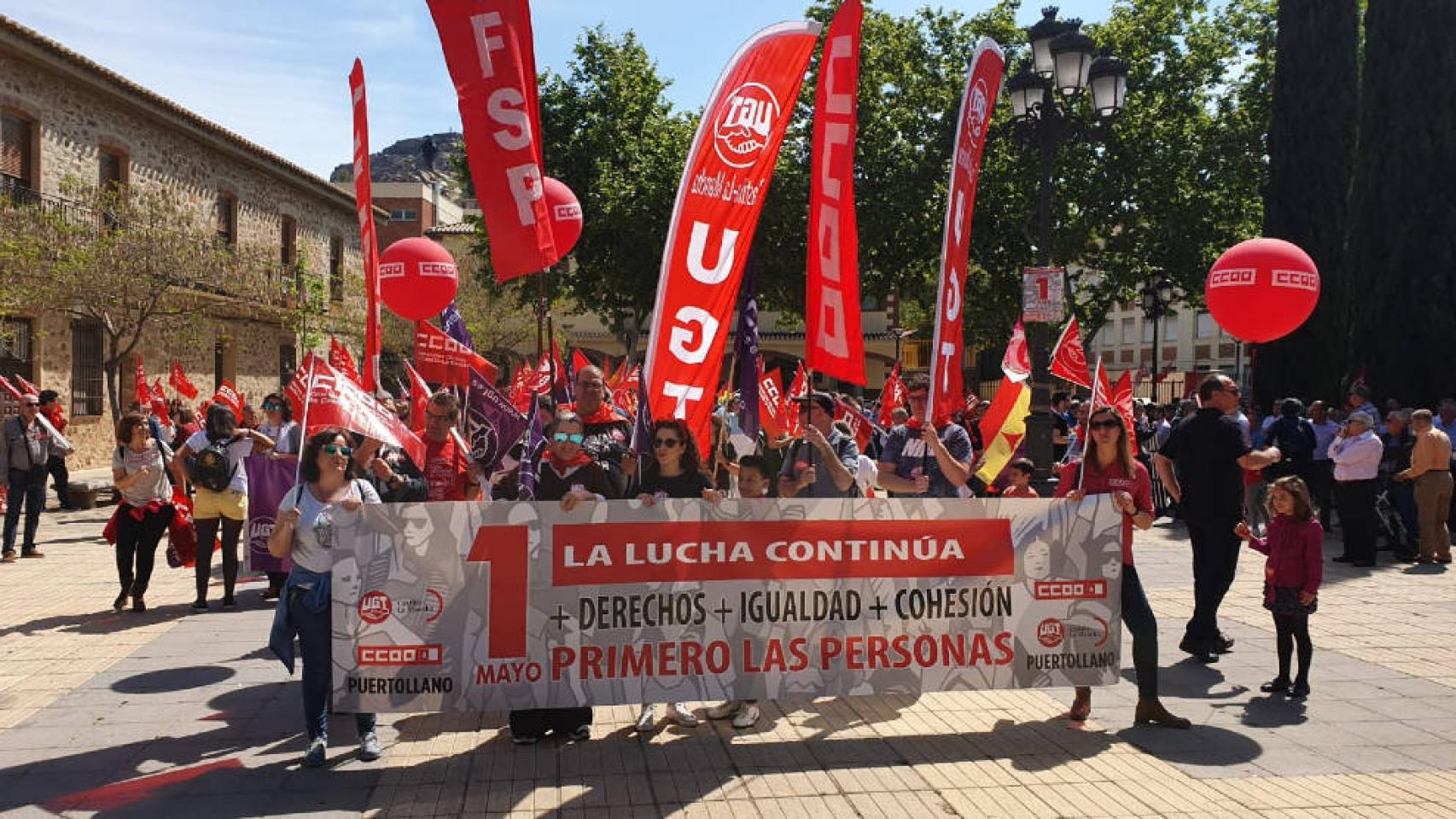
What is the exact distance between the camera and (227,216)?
27.2m

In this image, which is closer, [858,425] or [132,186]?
[858,425]

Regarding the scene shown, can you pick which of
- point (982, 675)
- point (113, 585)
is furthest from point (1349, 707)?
point (113, 585)

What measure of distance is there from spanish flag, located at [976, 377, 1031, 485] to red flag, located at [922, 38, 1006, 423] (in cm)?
56

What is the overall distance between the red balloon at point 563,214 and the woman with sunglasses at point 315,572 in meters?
2.65

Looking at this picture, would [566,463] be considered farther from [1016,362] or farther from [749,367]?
[1016,362]

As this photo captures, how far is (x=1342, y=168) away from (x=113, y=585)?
800 inches

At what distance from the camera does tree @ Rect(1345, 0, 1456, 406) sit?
16797mm

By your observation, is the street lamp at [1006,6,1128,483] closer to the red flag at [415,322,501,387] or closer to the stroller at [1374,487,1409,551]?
the stroller at [1374,487,1409,551]

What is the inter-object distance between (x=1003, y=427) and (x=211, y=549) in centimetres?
635

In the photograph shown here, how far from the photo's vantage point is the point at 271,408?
29.2 feet

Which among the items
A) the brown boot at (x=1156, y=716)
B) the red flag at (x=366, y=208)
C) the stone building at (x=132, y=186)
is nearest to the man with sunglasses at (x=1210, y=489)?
the brown boot at (x=1156, y=716)

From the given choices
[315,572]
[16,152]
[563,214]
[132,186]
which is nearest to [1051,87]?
[563,214]

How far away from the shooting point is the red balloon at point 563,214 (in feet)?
24.5

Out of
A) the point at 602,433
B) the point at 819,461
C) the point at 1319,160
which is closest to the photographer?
the point at 602,433
